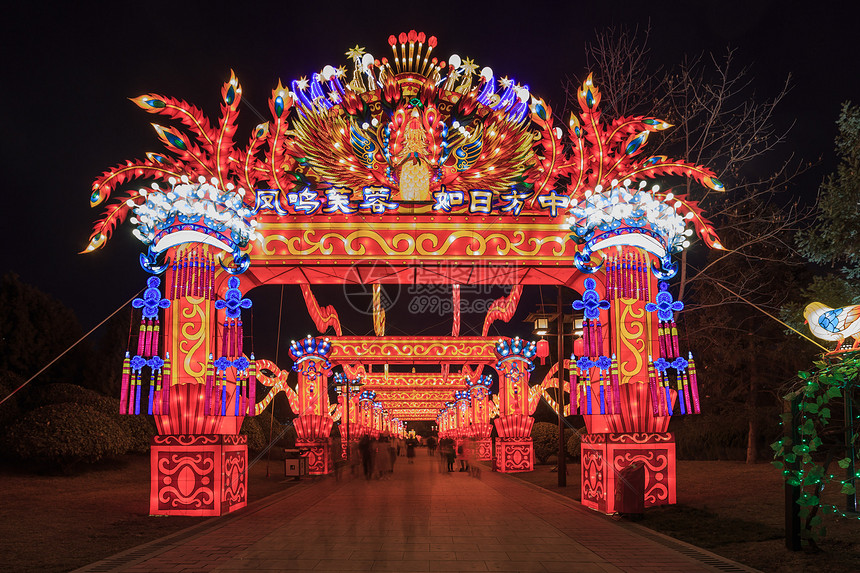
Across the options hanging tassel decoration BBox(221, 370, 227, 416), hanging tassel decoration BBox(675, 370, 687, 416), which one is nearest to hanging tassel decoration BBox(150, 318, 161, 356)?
hanging tassel decoration BBox(221, 370, 227, 416)

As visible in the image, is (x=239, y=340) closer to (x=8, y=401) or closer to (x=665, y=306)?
(x=665, y=306)

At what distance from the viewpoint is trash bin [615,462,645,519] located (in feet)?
36.9

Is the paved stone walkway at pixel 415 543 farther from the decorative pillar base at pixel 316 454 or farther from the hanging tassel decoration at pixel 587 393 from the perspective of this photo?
the decorative pillar base at pixel 316 454

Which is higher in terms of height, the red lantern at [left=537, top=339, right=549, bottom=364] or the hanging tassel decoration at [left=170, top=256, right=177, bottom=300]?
the hanging tassel decoration at [left=170, top=256, right=177, bottom=300]

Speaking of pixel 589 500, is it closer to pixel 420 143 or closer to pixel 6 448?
pixel 420 143

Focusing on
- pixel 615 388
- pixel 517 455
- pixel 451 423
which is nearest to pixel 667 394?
pixel 615 388

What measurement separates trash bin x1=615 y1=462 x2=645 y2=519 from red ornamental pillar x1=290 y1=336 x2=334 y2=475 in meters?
17.4

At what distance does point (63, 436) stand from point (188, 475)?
9.87m

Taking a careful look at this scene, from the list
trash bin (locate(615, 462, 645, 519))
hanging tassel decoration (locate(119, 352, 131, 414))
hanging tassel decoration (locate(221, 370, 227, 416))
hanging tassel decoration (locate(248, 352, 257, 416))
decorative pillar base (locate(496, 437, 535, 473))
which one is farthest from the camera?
decorative pillar base (locate(496, 437, 535, 473))

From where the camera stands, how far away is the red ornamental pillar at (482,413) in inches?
1435

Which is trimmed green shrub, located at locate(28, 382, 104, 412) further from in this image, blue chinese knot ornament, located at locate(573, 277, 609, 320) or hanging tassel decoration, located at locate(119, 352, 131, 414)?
blue chinese knot ornament, located at locate(573, 277, 609, 320)

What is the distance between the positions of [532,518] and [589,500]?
1575mm

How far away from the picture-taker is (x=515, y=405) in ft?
88.7

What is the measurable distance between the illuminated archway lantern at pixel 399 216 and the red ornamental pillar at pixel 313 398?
13.2 meters
